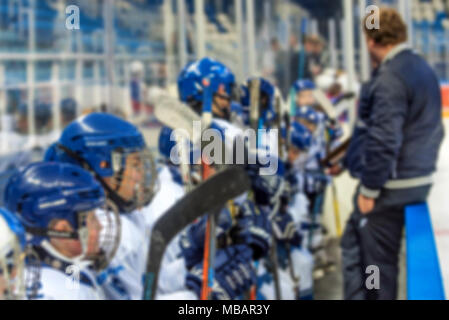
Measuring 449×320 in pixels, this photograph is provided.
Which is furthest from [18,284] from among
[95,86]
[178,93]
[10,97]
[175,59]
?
[175,59]

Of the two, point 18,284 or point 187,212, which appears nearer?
point 18,284

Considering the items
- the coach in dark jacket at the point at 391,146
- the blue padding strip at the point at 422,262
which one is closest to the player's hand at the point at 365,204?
the coach in dark jacket at the point at 391,146

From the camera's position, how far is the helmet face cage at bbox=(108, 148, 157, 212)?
8.29ft

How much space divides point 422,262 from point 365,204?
0.96 metres

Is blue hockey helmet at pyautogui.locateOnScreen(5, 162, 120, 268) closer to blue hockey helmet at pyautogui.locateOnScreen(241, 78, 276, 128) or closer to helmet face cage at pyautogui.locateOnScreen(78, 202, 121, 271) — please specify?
helmet face cage at pyautogui.locateOnScreen(78, 202, 121, 271)

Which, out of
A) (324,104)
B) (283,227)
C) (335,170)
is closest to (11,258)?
(283,227)

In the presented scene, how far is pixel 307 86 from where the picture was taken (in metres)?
5.53

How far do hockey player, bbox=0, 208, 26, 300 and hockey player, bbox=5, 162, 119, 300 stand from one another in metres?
0.19

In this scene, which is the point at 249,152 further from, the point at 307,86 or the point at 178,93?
the point at 307,86

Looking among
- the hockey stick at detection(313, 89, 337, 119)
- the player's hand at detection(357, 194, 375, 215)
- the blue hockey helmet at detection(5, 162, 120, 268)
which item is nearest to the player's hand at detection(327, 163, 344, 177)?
the hockey stick at detection(313, 89, 337, 119)

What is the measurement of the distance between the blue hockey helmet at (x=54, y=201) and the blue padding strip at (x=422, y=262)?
0.87 meters

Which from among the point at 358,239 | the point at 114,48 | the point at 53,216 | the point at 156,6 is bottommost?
the point at 358,239
